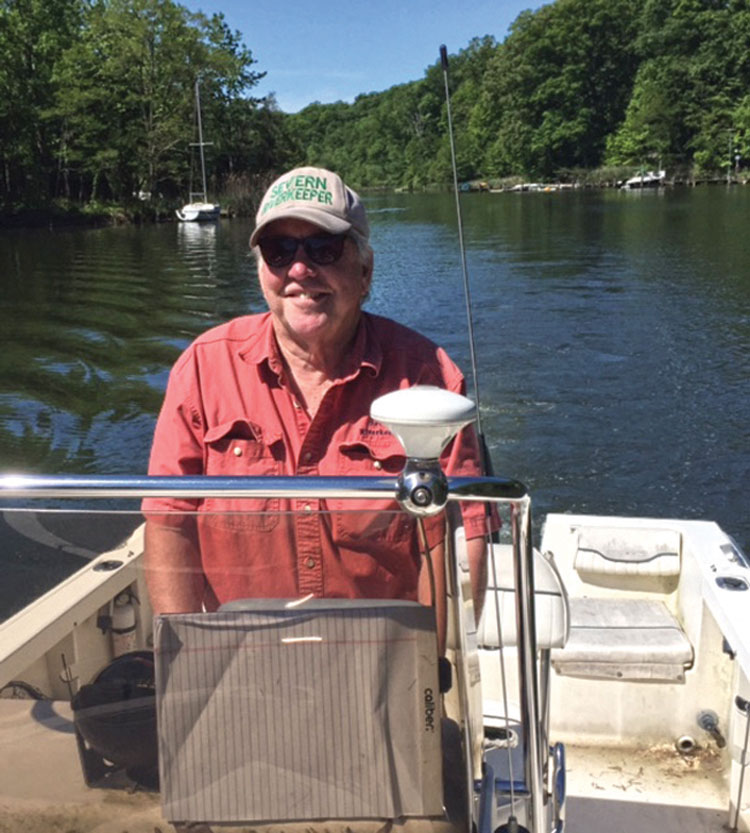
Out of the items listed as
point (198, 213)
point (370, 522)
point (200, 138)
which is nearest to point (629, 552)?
point (370, 522)

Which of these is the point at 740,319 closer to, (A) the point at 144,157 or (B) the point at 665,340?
(B) the point at 665,340

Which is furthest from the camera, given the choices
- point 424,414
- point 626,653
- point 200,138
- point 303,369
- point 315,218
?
point 200,138

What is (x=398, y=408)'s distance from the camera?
1.12 metres

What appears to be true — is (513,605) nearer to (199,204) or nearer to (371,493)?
(371,493)

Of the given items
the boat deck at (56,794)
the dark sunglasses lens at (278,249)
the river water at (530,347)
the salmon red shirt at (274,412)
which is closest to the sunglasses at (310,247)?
the dark sunglasses lens at (278,249)

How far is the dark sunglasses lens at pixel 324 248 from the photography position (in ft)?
6.19

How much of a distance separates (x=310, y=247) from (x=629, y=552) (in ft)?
6.43

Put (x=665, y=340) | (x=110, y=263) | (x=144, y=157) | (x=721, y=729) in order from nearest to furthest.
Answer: (x=721, y=729) < (x=665, y=340) < (x=110, y=263) < (x=144, y=157)

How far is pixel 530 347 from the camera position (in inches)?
503

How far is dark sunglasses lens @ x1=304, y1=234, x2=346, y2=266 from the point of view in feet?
6.19

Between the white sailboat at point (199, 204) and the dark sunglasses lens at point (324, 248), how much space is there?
42.3 meters

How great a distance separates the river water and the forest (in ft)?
40.3

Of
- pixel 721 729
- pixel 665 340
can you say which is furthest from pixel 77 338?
pixel 721 729

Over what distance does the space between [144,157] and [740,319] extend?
124 ft
